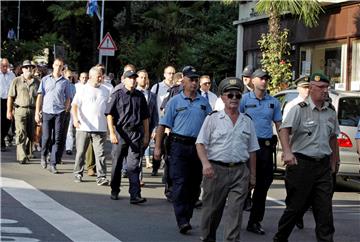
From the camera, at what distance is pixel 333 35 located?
23.2 m

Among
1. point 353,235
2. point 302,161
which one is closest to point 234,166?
point 302,161

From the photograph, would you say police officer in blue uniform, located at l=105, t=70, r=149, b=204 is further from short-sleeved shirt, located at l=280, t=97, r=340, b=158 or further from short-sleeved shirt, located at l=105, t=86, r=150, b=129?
short-sleeved shirt, located at l=280, t=97, r=340, b=158

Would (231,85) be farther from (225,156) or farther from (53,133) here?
(53,133)

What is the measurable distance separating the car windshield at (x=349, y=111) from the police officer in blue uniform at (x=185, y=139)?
411 centimetres

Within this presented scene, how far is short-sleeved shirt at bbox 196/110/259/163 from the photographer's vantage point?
7.25m

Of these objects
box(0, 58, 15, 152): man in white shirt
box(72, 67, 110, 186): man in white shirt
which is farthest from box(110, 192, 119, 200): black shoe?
box(0, 58, 15, 152): man in white shirt

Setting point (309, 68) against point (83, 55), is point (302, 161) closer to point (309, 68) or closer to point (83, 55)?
point (309, 68)

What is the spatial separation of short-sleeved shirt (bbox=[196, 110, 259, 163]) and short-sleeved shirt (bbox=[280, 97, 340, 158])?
1.78 feet

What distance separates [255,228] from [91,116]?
4.58 m

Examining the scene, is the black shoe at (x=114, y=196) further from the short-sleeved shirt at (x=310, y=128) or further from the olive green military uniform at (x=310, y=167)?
the short-sleeved shirt at (x=310, y=128)

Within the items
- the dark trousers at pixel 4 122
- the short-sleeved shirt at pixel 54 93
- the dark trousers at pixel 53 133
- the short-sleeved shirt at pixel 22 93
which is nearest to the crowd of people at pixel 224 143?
the dark trousers at pixel 53 133

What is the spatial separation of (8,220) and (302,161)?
3657 millimetres

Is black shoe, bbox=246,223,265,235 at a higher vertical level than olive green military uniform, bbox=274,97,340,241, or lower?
lower

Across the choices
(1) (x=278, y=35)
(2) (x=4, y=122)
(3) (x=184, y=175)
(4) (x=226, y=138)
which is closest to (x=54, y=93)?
(2) (x=4, y=122)
